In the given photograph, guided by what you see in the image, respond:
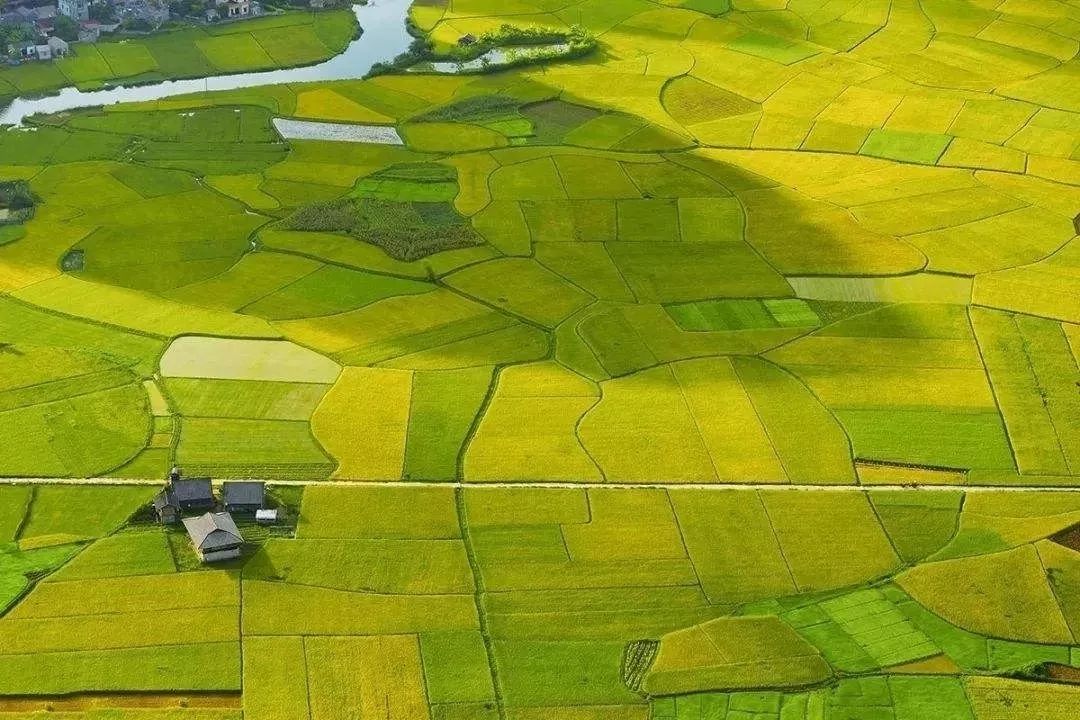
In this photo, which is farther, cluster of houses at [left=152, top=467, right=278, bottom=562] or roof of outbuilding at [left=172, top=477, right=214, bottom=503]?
roof of outbuilding at [left=172, top=477, right=214, bottom=503]

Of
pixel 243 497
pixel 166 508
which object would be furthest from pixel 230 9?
pixel 166 508

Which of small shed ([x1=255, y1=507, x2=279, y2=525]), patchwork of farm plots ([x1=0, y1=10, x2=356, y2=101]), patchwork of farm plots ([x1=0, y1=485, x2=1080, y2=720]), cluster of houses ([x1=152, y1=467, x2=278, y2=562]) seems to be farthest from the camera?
patchwork of farm plots ([x1=0, y1=10, x2=356, y2=101])

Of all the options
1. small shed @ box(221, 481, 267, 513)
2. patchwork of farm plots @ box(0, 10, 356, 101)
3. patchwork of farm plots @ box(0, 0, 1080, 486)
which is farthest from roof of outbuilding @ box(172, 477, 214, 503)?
patchwork of farm plots @ box(0, 10, 356, 101)

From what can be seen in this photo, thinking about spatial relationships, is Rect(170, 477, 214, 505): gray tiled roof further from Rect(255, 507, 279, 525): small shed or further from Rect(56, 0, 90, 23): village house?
Rect(56, 0, 90, 23): village house

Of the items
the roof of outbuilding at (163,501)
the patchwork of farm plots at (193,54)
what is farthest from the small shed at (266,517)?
the patchwork of farm plots at (193,54)

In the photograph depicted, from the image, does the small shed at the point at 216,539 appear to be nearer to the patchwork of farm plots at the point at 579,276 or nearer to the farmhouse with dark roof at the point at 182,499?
the farmhouse with dark roof at the point at 182,499
